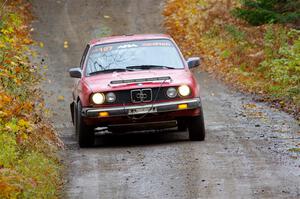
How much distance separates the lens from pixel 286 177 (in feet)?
30.7

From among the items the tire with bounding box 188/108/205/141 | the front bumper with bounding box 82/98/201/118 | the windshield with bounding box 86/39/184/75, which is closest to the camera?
the front bumper with bounding box 82/98/201/118

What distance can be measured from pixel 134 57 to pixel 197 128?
6.04ft

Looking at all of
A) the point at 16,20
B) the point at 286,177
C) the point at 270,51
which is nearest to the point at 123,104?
the point at 286,177

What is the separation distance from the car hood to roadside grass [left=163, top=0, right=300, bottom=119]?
12.9 ft

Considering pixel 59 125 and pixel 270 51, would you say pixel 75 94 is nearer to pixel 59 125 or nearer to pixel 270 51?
pixel 59 125

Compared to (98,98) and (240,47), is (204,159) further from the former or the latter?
(240,47)

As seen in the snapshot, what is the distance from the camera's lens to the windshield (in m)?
A: 13.1

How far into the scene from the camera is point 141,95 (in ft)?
39.5

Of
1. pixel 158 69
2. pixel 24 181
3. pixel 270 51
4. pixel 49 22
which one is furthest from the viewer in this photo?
pixel 49 22

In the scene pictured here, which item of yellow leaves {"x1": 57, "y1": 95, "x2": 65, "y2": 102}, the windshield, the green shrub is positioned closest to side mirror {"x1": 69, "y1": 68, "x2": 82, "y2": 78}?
the windshield

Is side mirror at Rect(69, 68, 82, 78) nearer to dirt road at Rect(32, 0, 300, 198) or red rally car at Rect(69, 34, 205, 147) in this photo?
red rally car at Rect(69, 34, 205, 147)

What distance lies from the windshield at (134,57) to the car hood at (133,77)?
0.30 metres

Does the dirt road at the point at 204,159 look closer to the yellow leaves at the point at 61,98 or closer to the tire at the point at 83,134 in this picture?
the yellow leaves at the point at 61,98

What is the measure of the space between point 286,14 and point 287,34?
816 millimetres
